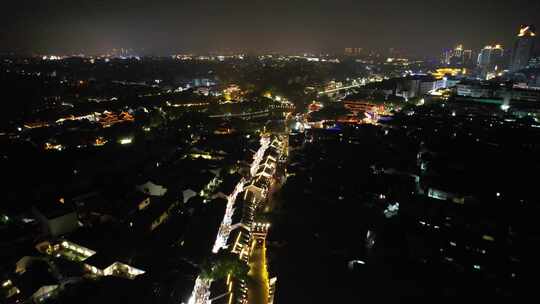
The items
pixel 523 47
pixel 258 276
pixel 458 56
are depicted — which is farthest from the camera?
pixel 458 56

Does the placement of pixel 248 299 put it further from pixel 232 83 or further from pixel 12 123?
pixel 232 83

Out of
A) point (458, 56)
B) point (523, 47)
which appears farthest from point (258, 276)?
point (458, 56)

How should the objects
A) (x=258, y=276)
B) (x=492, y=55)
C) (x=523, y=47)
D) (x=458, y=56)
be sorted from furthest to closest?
(x=458, y=56) → (x=492, y=55) → (x=523, y=47) → (x=258, y=276)

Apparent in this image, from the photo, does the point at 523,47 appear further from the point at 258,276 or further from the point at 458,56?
the point at 258,276

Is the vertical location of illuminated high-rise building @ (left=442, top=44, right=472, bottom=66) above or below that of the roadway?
above

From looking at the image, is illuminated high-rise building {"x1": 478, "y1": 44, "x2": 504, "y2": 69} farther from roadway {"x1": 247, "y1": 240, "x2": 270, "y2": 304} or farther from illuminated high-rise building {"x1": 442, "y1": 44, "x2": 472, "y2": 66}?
roadway {"x1": 247, "y1": 240, "x2": 270, "y2": 304}

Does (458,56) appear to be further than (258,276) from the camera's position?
Yes

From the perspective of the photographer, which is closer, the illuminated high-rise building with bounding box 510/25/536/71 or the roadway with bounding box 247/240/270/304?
the roadway with bounding box 247/240/270/304

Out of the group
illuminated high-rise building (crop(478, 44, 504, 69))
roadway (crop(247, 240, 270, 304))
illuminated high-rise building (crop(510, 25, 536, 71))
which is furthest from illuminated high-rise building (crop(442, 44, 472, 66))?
roadway (crop(247, 240, 270, 304))
